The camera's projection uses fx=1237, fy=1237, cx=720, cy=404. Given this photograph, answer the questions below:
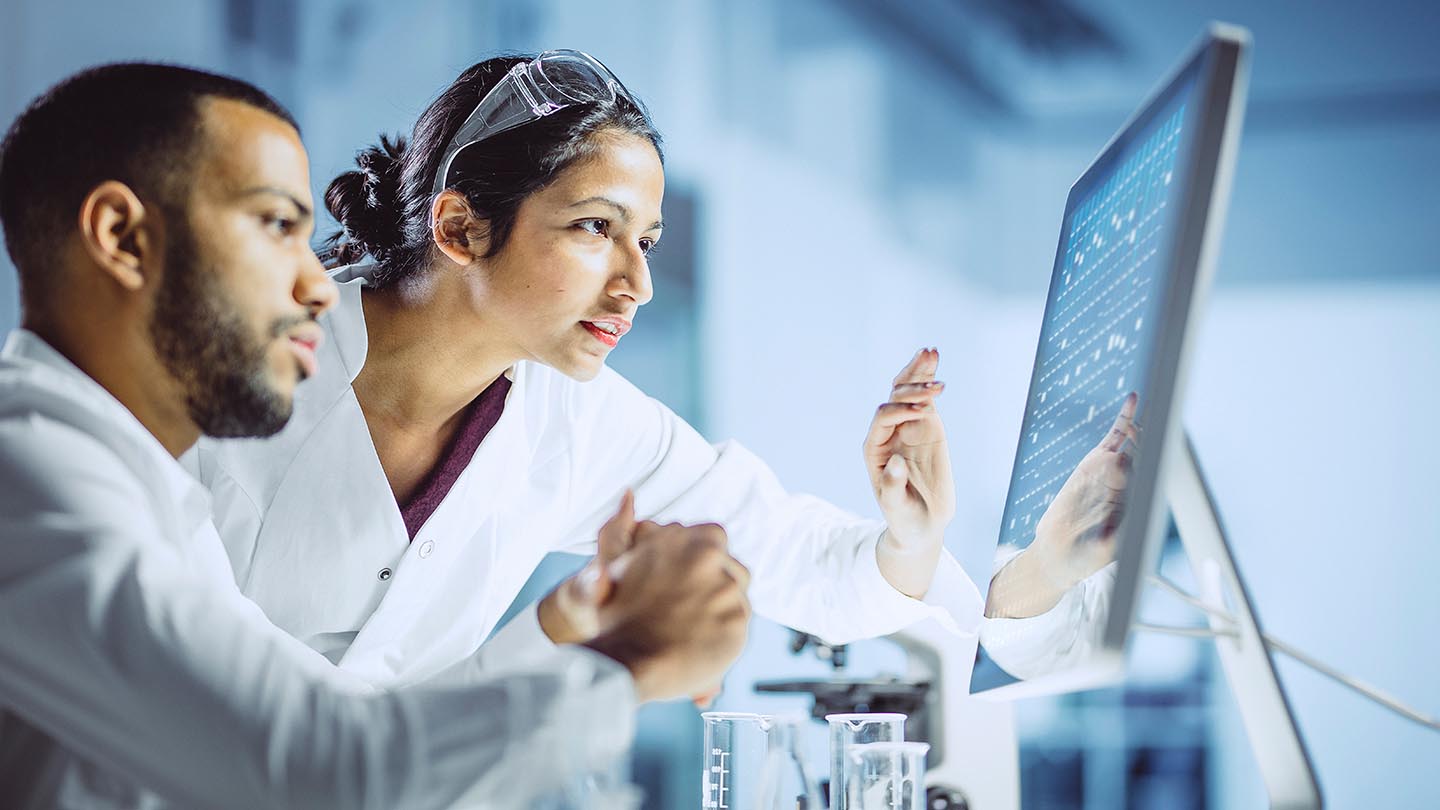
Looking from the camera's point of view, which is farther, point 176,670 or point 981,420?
point 981,420

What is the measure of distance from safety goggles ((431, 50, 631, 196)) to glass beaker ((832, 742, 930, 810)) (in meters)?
0.84

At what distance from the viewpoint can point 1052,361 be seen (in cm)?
112

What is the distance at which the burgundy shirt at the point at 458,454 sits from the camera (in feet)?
4.85

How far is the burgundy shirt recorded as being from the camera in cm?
148

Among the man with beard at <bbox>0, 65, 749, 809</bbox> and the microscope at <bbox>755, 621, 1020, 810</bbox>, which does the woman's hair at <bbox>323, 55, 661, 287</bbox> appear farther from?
the microscope at <bbox>755, 621, 1020, 810</bbox>

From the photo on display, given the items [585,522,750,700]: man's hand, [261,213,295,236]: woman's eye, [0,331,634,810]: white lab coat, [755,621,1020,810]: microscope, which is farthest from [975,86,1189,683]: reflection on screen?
[261,213,295,236]: woman's eye

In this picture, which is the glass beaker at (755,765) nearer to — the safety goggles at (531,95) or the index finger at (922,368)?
the index finger at (922,368)

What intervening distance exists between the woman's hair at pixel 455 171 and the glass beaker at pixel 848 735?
0.70 metres

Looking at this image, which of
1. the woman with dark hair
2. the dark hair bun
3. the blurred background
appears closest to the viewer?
the woman with dark hair

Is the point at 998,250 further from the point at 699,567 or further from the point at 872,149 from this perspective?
the point at 699,567

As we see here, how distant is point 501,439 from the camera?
1549 mm

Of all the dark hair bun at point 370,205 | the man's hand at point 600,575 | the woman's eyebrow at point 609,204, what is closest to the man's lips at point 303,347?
the man's hand at point 600,575

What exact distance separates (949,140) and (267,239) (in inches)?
129

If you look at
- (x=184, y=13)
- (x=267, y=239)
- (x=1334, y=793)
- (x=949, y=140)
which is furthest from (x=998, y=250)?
(x=267, y=239)
